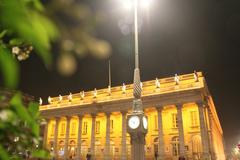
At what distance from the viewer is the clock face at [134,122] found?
12352 mm

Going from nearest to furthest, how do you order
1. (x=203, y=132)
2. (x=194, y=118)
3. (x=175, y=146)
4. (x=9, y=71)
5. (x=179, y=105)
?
(x=9, y=71), (x=203, y=132), (x=179, y=105), (x=175, y=146), (x=194, y=118)

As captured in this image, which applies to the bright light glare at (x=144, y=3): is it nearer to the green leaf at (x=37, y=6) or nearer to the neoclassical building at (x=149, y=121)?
the green leaf at (x=37, y=6)

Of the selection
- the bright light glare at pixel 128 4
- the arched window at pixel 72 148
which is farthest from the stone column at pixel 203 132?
the arched window at pixel 72 148

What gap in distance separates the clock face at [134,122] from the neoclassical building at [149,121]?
1078 inches

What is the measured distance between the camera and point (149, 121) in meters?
47.4

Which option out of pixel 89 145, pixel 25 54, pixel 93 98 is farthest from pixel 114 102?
pixel 25 54

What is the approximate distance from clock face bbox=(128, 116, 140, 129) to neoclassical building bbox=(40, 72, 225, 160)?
1078 inches

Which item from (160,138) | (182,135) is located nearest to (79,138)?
(160,138)

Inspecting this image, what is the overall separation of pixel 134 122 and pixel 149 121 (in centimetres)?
3569

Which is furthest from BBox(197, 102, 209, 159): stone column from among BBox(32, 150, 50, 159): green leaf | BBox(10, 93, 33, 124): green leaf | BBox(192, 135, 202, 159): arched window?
BBox(10, 93, 33, 124): green leaf

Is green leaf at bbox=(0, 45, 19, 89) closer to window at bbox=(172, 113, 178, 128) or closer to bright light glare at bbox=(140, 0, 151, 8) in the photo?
bright light glare at bbox=(140, 0, 151, 8)

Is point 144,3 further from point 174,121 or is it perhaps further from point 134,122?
point 174,121

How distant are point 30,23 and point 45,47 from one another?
10 cm

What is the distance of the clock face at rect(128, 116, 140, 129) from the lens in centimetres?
1235
